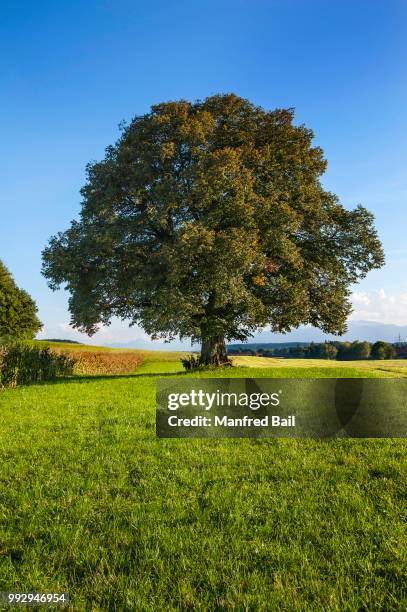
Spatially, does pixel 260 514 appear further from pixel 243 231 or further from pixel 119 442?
pixel 243 231

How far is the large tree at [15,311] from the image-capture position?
6756cm

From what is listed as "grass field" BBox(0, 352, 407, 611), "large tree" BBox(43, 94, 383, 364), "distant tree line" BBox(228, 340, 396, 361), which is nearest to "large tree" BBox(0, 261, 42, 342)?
"large tree" BBox(43, 94, 383, 364)

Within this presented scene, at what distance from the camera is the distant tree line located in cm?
10219

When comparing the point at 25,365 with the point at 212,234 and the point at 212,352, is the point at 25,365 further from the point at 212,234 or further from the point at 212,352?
the point at 212,234

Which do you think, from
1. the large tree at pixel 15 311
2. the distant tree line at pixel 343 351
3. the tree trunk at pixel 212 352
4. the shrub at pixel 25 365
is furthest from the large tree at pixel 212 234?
the distant tree line at pixel 343 351

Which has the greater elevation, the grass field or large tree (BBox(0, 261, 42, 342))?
large tree (BBox(0, 261, 42, 342))

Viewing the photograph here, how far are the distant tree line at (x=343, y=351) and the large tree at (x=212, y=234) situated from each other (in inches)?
2684

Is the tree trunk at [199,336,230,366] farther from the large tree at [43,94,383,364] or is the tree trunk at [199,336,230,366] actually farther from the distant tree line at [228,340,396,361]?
the distant tree line at [228,340,396,361]

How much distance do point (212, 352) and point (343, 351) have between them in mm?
87906

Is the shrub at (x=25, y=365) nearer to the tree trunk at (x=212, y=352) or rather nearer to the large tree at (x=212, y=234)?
the large tree at (x=212, y=234)

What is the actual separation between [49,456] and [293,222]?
77.1 ft

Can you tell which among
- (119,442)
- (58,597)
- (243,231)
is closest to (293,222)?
(243,231)

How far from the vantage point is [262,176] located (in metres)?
31.6

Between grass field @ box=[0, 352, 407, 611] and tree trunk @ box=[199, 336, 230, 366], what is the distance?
74.1 ft
